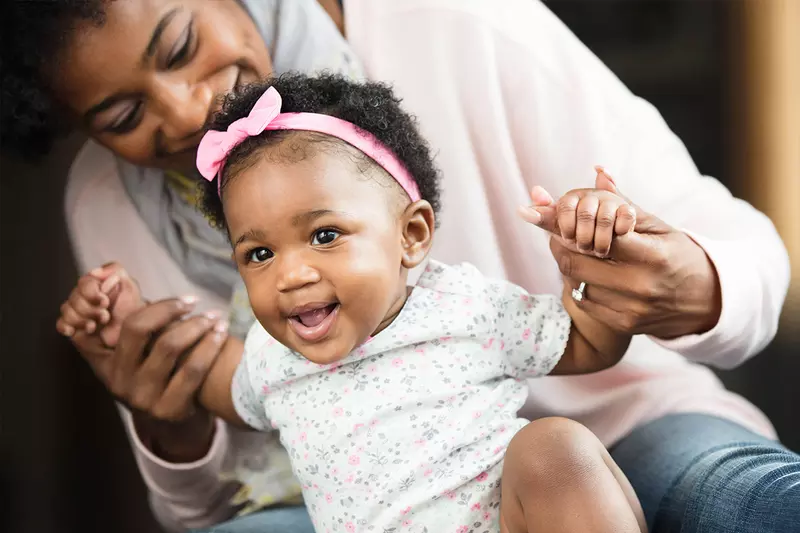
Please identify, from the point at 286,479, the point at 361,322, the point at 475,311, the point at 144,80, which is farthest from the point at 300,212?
the point at 286,479

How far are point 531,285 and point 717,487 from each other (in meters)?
0.36

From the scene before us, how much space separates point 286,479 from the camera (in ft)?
3.90

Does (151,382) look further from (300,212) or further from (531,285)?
(531,285)

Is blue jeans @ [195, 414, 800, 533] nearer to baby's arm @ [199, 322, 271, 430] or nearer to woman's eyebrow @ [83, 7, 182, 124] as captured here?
baby's arm @ [199, 322, 271, 430]

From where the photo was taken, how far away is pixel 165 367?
1.12 meters

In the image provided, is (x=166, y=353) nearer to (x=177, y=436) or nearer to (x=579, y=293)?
(x=177, y=436)

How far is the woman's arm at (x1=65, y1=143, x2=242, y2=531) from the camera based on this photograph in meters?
1.18

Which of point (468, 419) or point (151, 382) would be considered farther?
point (151, 382)

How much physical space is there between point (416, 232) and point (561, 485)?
1.09 ft

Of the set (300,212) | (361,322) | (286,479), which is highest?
(300,212)

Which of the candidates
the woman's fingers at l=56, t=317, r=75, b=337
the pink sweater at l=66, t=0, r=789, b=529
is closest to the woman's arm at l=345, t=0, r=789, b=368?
the pink sweater at l=66, t=0, r=789, b=529

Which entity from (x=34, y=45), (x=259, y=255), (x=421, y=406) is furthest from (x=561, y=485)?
(x=34, y=45)

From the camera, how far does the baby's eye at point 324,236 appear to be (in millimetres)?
875

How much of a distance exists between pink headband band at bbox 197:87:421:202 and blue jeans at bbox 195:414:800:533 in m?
0.49
